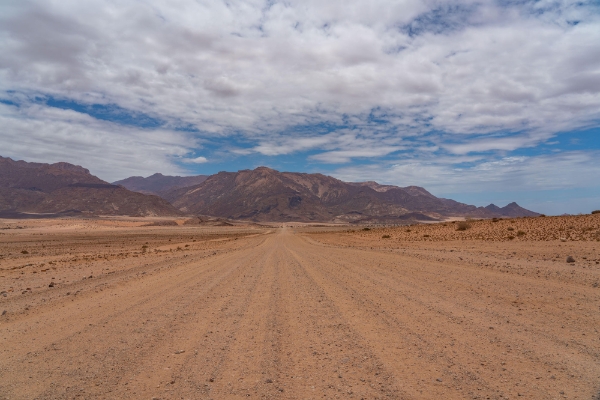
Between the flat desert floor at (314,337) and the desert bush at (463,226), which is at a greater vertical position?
the desert bush at (463,226)

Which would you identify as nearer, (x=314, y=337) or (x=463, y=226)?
(x=314, y=337)

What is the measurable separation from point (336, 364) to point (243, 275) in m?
10.0

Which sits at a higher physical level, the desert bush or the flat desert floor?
the desert bush

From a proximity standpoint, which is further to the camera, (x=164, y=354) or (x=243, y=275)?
(x=243, y=275)

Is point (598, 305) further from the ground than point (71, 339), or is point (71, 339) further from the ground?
point (598, 305)

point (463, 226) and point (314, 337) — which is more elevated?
point (463, 226)

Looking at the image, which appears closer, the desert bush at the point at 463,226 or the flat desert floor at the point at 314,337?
the flat desert floor at the point at 314,337

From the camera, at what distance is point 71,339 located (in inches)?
293

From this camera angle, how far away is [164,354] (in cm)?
641

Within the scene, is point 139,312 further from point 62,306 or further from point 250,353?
point 250,353

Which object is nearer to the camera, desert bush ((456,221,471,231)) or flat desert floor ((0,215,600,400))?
flat desert floor ((0,215,600,400))

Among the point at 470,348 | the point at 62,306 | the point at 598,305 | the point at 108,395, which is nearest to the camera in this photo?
the point at 108,395

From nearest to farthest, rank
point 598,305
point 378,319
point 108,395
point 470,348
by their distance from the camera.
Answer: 1. point 108,395
2. point 470,348
3. point 378,319
4. point 598,305

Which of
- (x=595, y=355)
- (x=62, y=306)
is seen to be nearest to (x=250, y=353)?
(x=595, y=355)
